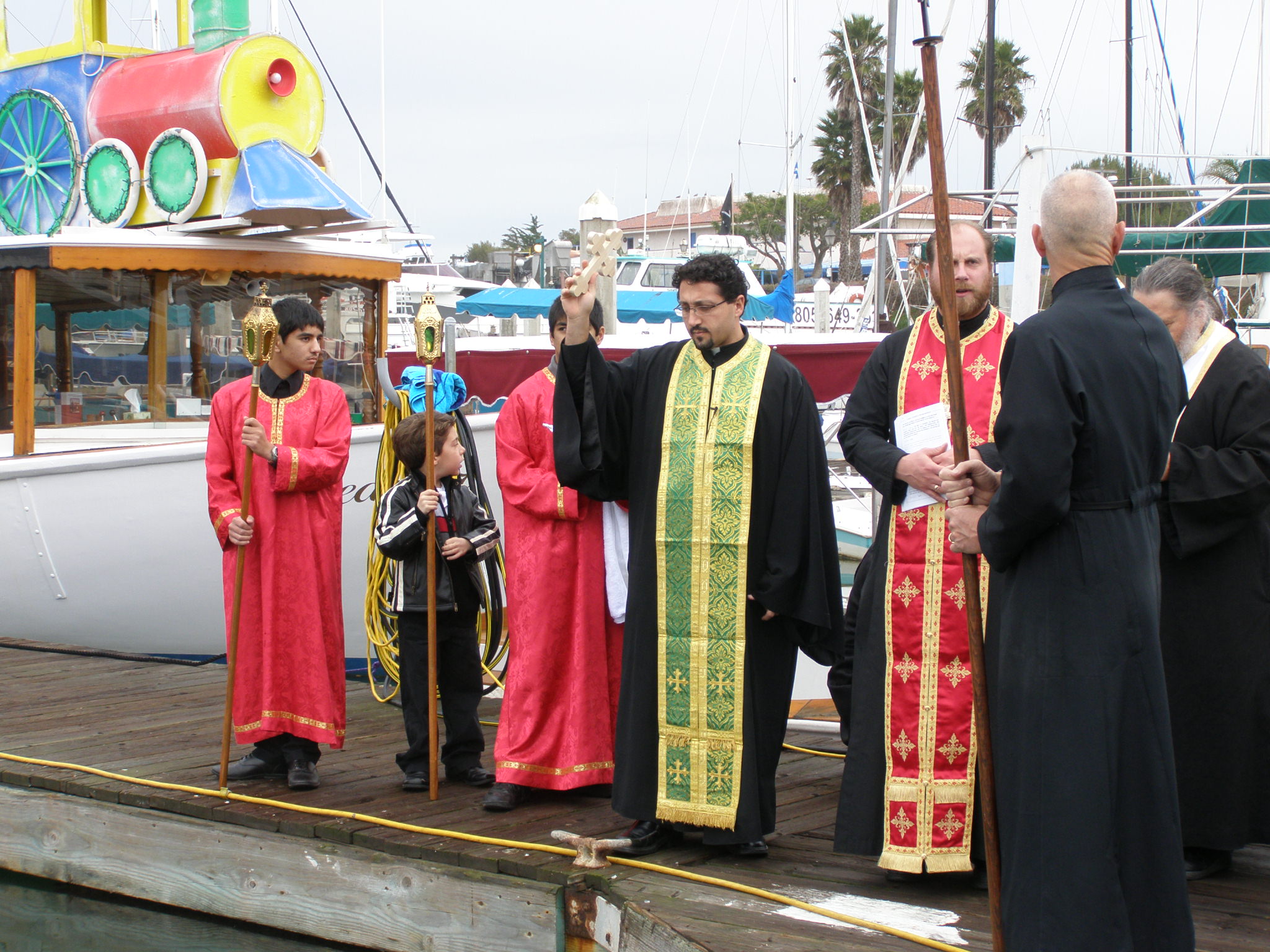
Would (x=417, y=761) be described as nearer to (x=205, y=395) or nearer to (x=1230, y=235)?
(x=205, y=395)

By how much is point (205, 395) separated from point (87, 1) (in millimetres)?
2595

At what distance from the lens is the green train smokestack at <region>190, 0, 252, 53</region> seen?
785 cm

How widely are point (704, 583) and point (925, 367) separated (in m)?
0.93

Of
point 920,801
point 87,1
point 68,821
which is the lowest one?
point 68,821

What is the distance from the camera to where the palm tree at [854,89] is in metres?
41.0

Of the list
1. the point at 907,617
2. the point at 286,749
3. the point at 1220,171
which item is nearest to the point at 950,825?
the point at 907,617

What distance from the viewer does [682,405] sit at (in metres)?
4.34

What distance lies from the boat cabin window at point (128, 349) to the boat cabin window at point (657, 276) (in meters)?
18.3

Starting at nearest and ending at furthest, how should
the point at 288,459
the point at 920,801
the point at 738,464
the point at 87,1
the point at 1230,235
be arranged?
the point at 920,801
the point at 738,464
the point at 288,459
the point at 87,1
the point at 1230,235

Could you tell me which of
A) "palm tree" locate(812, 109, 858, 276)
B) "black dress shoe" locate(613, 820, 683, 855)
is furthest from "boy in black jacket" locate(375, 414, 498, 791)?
"palm tree" locate(812, 109, 858, 276)

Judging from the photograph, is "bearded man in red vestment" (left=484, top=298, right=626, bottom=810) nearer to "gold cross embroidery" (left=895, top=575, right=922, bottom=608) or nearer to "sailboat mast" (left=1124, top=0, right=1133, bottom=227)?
"gold cross embroidery" (left=895, top=575, right=922, bottom=608)

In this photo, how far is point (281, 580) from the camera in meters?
5.23

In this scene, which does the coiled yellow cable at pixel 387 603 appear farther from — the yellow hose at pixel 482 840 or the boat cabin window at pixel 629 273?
the boat cabin window at pixel 629 273

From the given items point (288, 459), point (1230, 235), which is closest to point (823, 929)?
point (288, 459)
